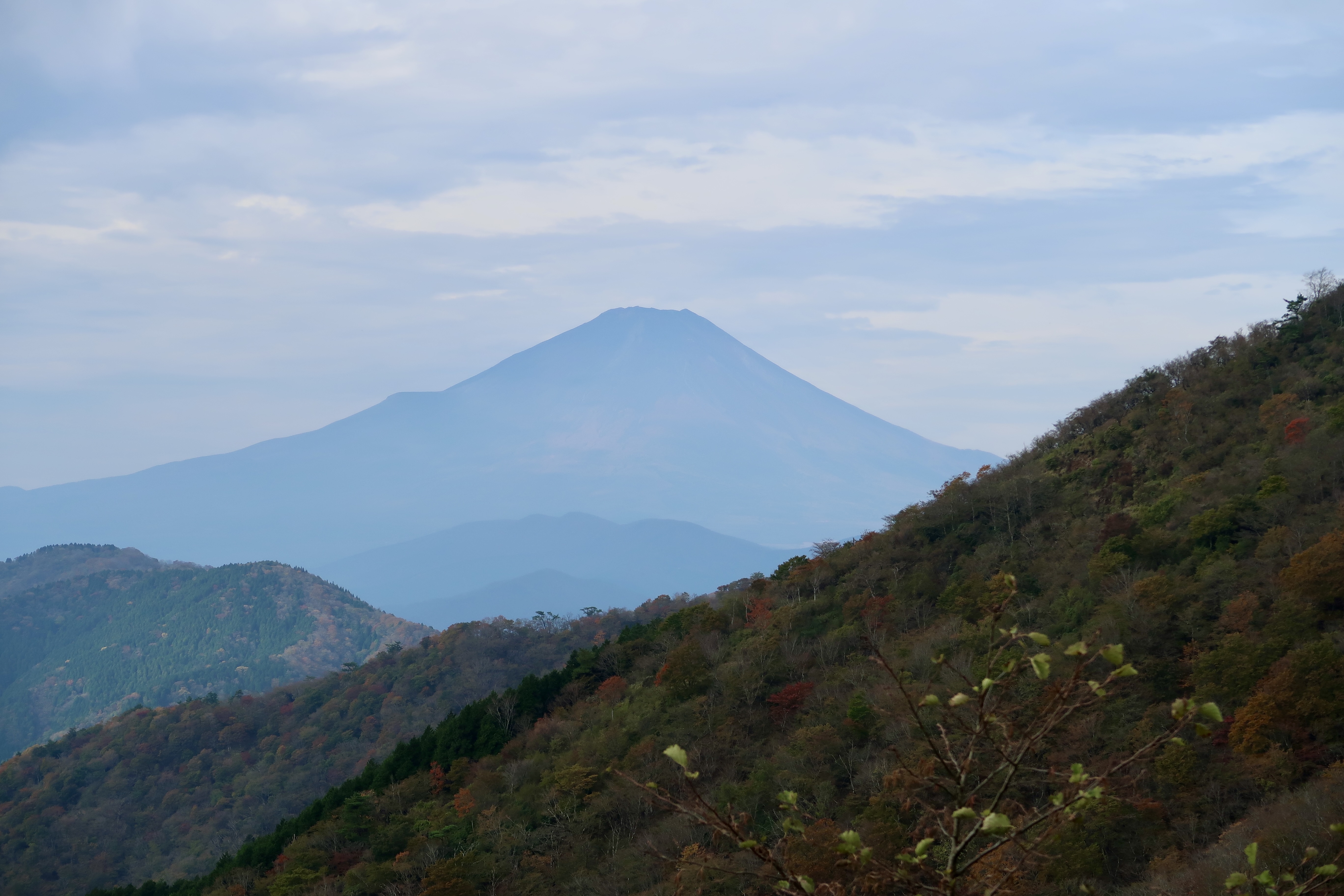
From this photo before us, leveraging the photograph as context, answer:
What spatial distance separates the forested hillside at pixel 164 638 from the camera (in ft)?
402

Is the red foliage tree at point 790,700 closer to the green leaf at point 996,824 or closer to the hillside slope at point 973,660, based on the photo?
the hillside slope at point 973,660

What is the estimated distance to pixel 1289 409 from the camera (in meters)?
29.0

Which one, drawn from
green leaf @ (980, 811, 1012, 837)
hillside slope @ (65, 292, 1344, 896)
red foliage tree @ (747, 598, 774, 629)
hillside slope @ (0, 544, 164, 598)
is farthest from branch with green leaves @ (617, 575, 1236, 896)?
hillside slope @ (0, 544, 164, 598)

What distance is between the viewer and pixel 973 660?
12258mm

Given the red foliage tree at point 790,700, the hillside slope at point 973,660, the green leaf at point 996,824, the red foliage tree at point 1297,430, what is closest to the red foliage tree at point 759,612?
the hillside slope at point 973,660

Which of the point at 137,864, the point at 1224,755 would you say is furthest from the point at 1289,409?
the point at 137,864

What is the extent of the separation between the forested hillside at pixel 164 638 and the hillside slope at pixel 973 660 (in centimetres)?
9461

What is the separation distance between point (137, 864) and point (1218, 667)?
213ft

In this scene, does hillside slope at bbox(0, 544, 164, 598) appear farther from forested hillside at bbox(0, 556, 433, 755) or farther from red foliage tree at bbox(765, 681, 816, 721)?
red foliage tree at bbox(765, 681, 816, 721)

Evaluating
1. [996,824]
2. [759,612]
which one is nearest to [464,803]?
[759,612]

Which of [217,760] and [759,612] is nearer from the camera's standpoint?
[759,612]

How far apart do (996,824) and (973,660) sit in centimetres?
1028

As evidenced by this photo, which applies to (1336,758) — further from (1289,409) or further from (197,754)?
(197,754)

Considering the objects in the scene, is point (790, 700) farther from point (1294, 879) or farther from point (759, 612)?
point (1294, 879)
